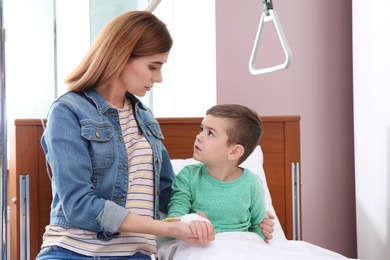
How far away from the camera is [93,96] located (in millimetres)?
1581

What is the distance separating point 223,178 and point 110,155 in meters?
0.37

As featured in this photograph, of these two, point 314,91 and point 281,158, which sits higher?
point 314,91

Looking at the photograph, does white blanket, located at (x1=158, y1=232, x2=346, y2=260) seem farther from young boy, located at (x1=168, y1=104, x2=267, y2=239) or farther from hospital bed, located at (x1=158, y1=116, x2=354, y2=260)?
hospital bed, located at (x1=158, y1=116, x2=354, y2=260)

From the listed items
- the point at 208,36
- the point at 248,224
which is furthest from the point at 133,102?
the point at 208,36

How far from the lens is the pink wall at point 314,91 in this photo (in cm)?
285

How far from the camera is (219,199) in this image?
5.57ft

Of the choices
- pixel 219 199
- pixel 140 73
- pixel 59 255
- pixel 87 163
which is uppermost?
pixel 140 73

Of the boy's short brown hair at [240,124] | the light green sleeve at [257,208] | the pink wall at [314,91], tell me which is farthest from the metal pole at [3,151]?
the pink wall at [314,91]

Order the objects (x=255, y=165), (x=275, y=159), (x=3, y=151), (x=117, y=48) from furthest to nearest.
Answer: (x=275, y=159), (x=255, y=165), (x=3, y=151), (x=117, y=48)

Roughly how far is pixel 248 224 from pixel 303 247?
176 millimetres

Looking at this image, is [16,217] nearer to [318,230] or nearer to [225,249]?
[225,249]

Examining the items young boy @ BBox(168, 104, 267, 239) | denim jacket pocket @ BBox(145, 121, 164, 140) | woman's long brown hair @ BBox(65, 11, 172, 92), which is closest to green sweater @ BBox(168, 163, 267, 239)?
young boy @ BBox(168, 104, 267, 239)

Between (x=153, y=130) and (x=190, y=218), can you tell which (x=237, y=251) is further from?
(x=153, y=130)

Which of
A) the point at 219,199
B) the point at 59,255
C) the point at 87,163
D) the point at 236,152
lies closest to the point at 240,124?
the point at 236,152
